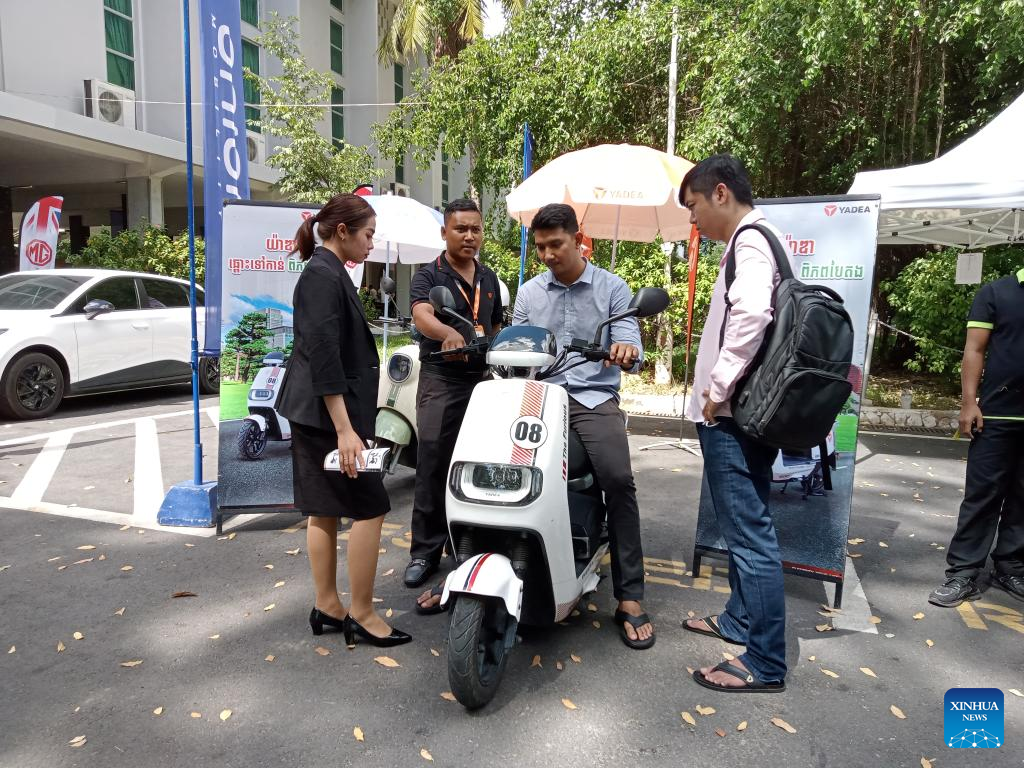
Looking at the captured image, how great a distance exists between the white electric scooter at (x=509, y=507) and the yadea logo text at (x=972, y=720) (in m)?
1.41

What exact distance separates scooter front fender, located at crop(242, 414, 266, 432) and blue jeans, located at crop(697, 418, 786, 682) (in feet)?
9.14

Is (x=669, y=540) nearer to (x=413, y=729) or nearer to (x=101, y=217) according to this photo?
(x=413, y=729)

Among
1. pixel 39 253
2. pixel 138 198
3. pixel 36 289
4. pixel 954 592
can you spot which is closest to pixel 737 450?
pixel 954 592

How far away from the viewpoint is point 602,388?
3.12 m

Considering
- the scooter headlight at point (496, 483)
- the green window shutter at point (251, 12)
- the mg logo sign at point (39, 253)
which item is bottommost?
the scooter headlight at point (496, 483)

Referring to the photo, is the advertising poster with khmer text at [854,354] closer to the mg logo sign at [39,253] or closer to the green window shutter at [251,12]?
the mg logo sign at [39,253]

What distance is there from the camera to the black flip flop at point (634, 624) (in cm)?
301

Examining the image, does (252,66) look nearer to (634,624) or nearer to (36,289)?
(36,289)

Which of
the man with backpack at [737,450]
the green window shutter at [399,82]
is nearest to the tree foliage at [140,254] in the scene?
the man with backpack at [737,450]

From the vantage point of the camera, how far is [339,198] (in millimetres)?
2834

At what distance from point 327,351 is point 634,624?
178cm

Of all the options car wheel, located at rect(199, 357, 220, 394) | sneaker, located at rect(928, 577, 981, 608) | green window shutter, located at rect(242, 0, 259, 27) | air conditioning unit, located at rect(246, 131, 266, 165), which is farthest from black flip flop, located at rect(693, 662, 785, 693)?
green window shutter, located at rect(242, 0, 259, 27)

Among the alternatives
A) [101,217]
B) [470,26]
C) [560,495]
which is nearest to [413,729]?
[560,495]

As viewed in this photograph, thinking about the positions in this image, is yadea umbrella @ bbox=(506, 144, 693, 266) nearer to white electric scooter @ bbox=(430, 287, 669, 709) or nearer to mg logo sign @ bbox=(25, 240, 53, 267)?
white electric scooter @ bbox=(430, 287, 669, 709)
